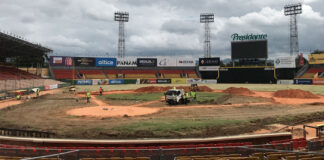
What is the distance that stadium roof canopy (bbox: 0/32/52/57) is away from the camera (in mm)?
50894

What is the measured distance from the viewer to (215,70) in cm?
8938

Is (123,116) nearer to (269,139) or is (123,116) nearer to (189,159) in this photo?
(269,139)

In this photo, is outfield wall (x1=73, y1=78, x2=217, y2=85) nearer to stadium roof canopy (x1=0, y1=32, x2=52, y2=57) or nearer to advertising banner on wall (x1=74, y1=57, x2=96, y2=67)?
advertising banner on wall (x1=74, y1=57, x2=96, y2=67)

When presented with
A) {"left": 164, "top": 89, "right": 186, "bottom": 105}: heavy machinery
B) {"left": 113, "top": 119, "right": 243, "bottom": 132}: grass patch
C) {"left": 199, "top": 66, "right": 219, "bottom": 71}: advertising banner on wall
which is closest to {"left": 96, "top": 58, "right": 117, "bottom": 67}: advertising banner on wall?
{"left": 199, "top": 66, "right": 219, "bottom": 71}: advertising banner on wall

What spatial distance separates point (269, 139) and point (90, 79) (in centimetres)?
7470

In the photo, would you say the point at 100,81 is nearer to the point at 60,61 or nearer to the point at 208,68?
the point at 60,61

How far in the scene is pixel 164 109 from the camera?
2709 centimetres

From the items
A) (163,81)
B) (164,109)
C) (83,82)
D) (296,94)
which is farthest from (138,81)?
(164,109)

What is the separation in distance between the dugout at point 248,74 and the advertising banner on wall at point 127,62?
36.4 m

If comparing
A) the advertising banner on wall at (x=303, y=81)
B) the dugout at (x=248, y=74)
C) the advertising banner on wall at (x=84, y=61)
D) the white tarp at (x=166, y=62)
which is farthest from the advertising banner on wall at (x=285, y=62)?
the advertising banner on wall at (x=84, y=61)

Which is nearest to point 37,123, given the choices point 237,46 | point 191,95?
point 191,95

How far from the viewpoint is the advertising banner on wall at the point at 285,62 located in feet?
249

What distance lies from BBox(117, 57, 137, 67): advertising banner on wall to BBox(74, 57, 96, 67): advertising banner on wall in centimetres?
1022

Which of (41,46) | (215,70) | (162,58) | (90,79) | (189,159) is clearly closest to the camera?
(189,159)
